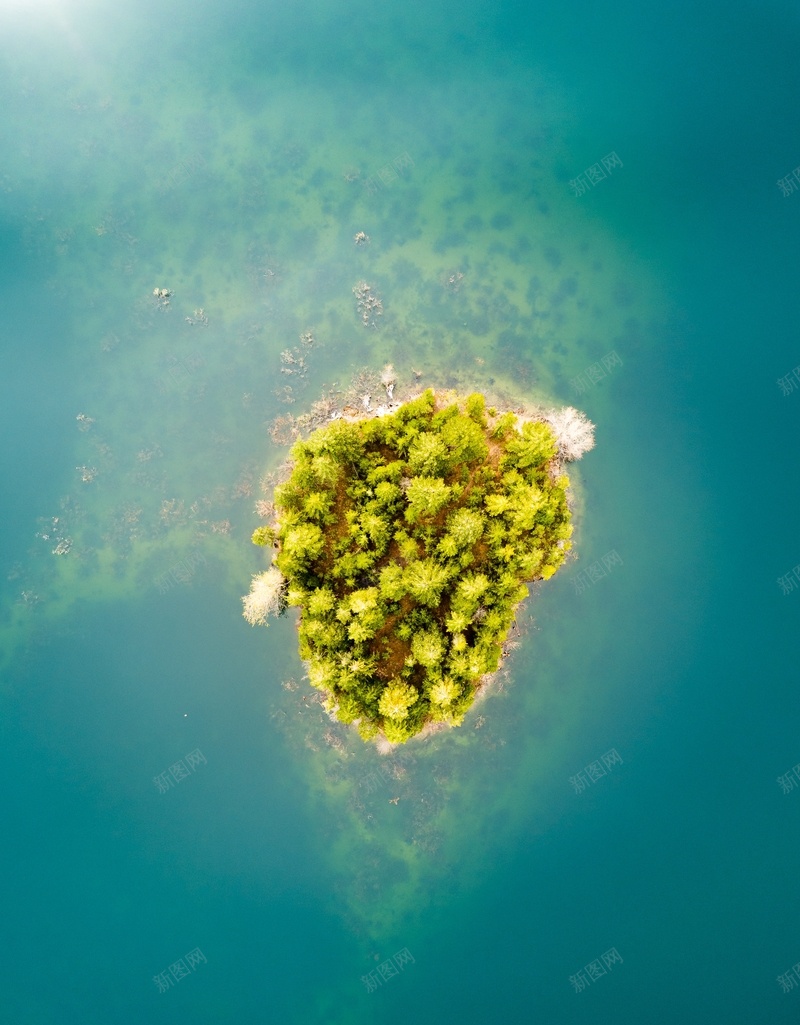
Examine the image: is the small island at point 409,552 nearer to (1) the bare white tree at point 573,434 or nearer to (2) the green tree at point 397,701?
(2) the green tree at point 397,701

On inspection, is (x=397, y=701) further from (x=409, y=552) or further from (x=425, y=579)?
(x=409, y=552)

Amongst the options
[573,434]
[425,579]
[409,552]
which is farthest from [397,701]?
[573,434]

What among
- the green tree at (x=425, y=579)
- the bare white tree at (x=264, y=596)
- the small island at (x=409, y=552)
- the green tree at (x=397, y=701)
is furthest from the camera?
the bare white tree at (x=264, y=596)

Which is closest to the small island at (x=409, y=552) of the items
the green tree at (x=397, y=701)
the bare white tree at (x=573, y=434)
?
the green tree at (x=397, y=701)

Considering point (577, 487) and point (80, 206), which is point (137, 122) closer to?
point (80, 206)

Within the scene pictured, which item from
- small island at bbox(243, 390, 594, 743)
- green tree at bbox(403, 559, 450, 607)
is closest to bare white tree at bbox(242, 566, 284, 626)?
small island at bbox(243, 390, 594, 743)

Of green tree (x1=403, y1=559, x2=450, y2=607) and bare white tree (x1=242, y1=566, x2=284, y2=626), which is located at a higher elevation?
bare white tree (x1=242, y1=566, x2=284, y2=626)

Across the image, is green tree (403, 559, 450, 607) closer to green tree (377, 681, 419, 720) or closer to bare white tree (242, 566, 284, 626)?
green tree (377, 681, 419, 720)
